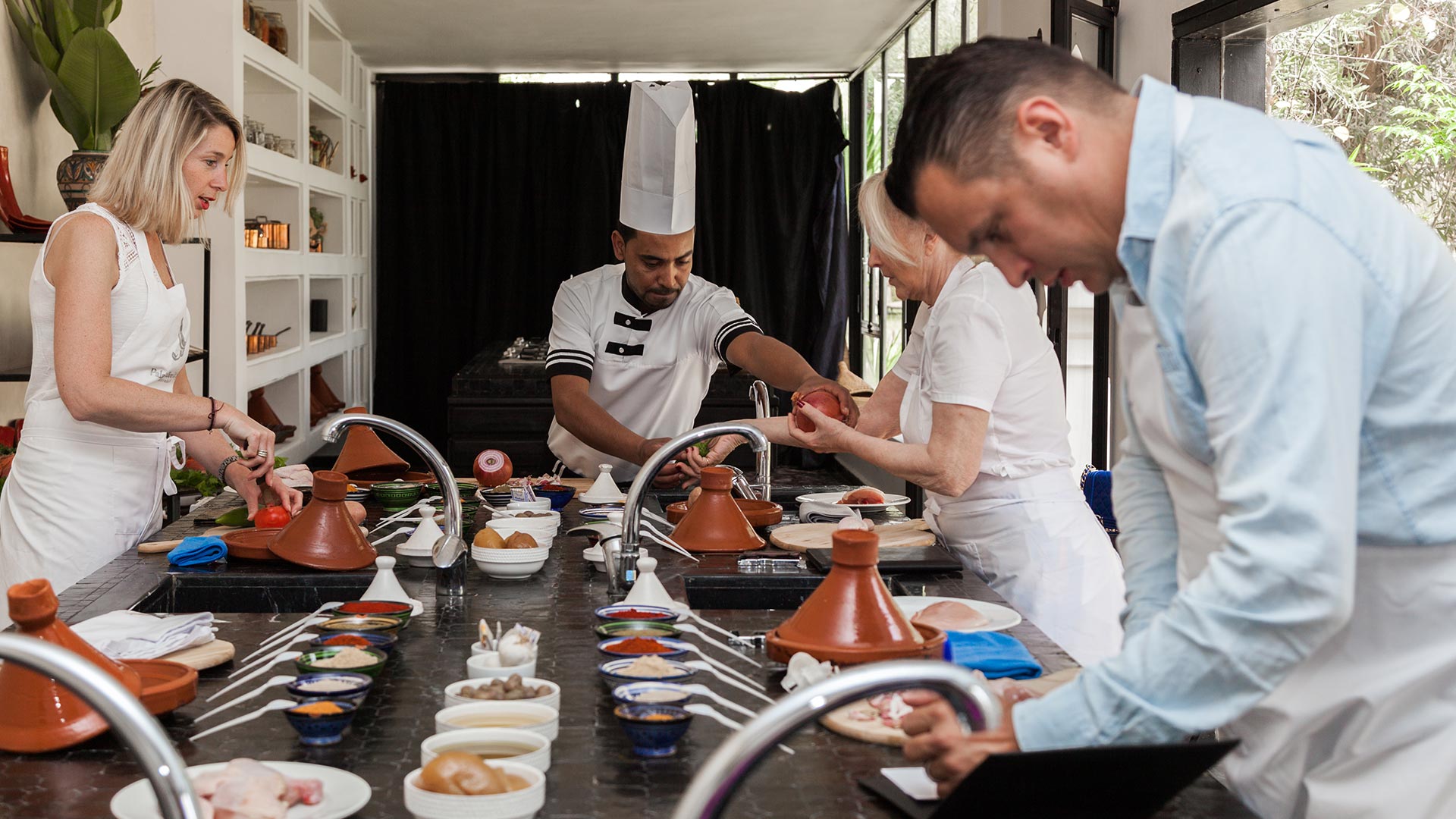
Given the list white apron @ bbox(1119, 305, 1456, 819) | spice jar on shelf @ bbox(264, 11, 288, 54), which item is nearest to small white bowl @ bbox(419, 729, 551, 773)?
white apron @ bbox(1119, 305, 1456, 819)

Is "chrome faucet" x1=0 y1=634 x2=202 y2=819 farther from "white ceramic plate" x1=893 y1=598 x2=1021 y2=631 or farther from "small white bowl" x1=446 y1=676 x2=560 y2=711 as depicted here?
"white ceramic plate" x1=893 y1=598 x2=1021 y2=631

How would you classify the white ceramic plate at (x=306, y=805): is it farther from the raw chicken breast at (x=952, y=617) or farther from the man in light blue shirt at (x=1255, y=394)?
the raw chicken breast at (x=952, y=617)

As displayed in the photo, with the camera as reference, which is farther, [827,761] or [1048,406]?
[1048,406]

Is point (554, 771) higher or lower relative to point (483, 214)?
lower

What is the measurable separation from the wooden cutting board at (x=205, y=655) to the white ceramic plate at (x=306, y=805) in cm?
39

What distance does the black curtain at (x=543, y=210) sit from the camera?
9055 mm

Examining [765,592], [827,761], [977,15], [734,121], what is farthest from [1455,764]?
[734,121]

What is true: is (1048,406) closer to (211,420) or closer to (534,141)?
(211,420)

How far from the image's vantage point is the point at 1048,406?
253 cm

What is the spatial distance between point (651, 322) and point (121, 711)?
3008mm

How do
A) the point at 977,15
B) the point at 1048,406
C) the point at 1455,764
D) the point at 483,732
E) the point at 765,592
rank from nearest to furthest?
the point at 1455,764
the point at 483,732
the point at 765,592
the point at 1048,406
the point at 977,15

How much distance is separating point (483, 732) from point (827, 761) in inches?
14.1

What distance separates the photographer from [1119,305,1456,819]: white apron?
3.72 feet

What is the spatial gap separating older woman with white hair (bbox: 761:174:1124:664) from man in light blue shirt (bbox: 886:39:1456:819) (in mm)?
1099
